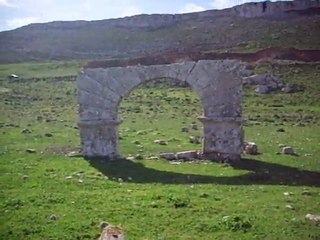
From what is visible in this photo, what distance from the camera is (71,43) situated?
9938 centimetres

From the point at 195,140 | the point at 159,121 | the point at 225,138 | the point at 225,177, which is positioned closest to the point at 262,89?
the point at 159,121

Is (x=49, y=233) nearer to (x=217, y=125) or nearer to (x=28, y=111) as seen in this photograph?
(x=217, y=125)

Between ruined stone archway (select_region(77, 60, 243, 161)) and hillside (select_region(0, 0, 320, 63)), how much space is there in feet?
138

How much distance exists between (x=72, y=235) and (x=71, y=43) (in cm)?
9102

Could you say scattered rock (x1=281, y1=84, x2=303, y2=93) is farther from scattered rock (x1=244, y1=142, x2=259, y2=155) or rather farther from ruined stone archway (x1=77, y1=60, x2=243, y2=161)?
ruined stone archway (x1=77, y1=60, x2=243, y2=161)

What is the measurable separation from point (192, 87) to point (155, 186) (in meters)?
5.71

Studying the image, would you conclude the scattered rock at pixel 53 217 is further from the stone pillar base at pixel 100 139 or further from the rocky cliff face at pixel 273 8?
the rocky cliff face at pixel 273 8

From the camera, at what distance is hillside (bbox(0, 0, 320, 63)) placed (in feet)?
231

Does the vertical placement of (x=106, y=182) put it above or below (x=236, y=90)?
below

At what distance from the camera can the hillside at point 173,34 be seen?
70.6m

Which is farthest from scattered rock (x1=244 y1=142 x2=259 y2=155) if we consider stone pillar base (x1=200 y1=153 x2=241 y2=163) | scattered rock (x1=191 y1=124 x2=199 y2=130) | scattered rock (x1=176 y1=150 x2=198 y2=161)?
scattered rock (x1=191 y1=124 x2=199 y2=130)

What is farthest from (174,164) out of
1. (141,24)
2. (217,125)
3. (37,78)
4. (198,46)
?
(141,24)

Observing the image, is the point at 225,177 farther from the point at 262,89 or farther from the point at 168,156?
the point at 262,89

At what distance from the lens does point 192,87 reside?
785 inches
